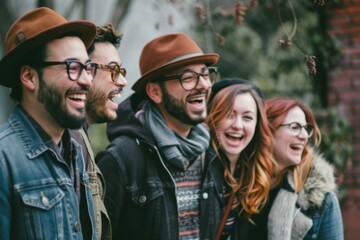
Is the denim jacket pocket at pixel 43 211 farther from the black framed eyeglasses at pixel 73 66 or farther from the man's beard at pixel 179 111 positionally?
the man's beard at pixel 179 111

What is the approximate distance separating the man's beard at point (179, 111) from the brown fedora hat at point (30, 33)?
1.14 metres

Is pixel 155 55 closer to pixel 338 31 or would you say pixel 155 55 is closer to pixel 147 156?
pixel 147 156

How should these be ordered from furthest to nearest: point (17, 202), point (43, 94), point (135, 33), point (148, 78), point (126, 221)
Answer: point (135, 33), point (148, 78), point (126, 221), point (43, 94), point (17, 202)

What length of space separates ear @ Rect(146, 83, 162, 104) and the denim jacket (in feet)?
4.45

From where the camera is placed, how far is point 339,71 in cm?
704

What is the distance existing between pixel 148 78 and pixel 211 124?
24.7 inches

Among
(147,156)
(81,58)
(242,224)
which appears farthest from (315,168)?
(81,58)

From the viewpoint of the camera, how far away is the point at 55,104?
10.7ft

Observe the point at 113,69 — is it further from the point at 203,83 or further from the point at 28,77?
the point at 28,77

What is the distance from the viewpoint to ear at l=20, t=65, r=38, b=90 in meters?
3.30

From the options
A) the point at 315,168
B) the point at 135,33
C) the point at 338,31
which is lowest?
the point at 315,168

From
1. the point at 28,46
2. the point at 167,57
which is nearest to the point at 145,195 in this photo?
the point at 167,57

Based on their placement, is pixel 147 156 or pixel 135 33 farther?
pixel 135 33

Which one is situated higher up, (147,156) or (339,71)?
(339,71)
